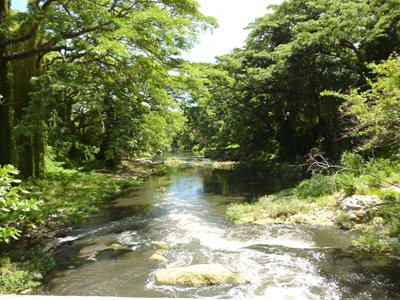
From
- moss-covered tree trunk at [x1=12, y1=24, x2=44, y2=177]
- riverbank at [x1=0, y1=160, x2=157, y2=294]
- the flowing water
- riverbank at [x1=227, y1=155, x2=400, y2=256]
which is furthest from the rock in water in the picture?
moss-covered tree trunk at [x1=12, y1=24, x2=44, y2=177]

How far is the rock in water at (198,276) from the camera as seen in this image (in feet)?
23.5

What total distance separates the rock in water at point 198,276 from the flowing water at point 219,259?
0.19 m

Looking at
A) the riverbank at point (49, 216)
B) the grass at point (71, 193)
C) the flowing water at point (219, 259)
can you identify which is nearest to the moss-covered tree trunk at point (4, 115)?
the riverbank at point (49, 216)

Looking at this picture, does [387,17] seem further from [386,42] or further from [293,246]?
[293,246]

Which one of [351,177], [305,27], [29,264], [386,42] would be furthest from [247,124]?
[29,264]

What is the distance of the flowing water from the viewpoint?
22.3 feet

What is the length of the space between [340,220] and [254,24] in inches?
812

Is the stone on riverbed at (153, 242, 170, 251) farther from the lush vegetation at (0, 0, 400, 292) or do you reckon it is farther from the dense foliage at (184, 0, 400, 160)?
the dense foliage at (184, 0, 400, 160)

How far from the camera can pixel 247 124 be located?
27.8m

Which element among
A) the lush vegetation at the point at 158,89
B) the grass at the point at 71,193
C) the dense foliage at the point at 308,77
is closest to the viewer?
the lush vegetation at the point at 158,89

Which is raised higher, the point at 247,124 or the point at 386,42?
the point at 386,42

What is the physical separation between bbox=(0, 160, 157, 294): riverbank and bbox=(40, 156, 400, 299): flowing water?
1.61 ft

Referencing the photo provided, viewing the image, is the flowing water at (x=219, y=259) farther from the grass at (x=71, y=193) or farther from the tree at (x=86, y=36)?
the tree at (x=86, y=36)

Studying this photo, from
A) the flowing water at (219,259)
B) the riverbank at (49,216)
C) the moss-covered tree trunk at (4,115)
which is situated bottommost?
the flowing water at (219,259)
